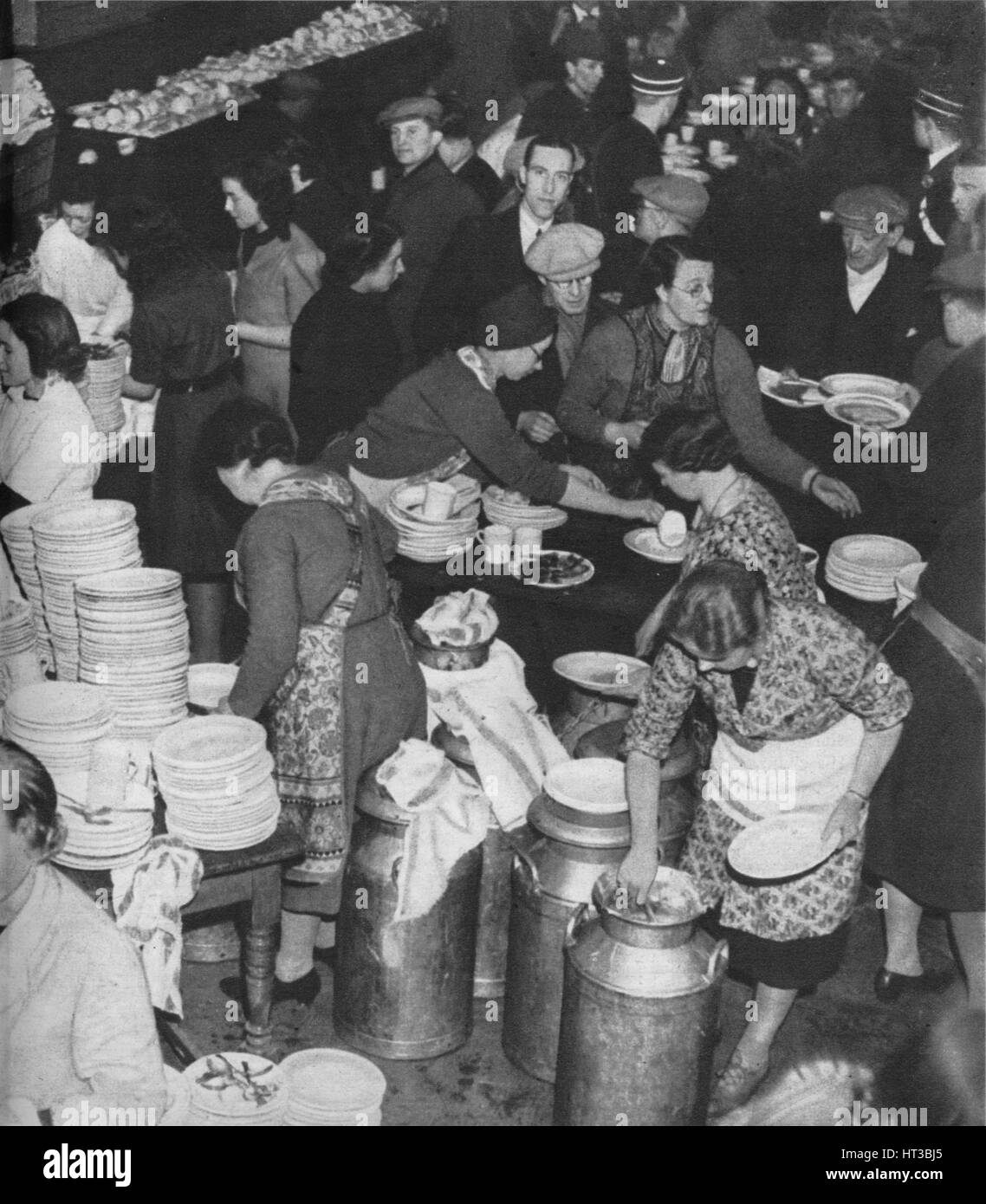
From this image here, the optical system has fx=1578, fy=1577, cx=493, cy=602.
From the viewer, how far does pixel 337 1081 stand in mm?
4957

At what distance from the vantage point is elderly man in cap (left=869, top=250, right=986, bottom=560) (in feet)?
17.2

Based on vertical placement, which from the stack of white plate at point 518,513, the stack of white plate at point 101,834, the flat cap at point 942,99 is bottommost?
the stack of white plate at point 101,834

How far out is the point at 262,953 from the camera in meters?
4.99

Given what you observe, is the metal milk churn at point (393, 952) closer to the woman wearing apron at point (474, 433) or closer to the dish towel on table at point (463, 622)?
the dish towel on table at point (463, 622)

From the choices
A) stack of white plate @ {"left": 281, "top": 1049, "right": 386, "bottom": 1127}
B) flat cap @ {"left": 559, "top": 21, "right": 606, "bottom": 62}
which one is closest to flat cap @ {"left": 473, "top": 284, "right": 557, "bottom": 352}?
flat cap @ {"left": 559, "top": 21, "right": 606, "bottom": 62}

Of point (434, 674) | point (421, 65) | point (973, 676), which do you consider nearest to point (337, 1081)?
point (434, 674)

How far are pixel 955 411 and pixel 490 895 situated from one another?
2.28 m

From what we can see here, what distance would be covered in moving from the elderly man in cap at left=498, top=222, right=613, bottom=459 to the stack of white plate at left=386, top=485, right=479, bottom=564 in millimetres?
507

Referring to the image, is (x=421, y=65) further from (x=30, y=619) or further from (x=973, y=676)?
(x=973, y=676)

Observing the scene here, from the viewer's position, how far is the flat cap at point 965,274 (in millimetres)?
5230

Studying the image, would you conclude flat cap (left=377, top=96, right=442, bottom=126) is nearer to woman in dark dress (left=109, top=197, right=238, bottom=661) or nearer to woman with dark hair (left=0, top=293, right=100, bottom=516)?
woman in dark dress (left=109, top=197, right=238, bottom=661)

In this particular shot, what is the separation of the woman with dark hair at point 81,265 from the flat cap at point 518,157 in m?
1.71

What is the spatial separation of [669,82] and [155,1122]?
423 cm

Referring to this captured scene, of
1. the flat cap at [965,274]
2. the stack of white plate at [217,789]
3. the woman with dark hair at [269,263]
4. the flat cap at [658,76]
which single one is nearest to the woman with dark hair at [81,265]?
the woman with dark hair at [269,263]
